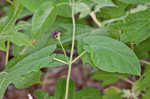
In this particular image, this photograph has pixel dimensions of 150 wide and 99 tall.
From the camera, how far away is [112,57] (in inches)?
32.2

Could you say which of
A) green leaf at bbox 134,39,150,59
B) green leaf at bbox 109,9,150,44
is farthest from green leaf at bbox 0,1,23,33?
green leaf at bbox 134,39,150,59

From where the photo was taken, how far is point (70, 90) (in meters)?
1.07

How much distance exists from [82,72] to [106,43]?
2.31 m

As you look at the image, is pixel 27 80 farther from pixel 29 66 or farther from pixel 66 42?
pixel 66 42

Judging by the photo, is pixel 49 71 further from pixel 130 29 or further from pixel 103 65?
pixel 103 65

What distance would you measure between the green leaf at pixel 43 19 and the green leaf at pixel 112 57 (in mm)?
148

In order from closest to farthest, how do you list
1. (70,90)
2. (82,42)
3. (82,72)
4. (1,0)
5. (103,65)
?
(103,65) → (82,42) → (70,90) → (82,72) → (1,0)

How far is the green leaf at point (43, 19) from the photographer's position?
800mm

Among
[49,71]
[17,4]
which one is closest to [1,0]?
[49,71]

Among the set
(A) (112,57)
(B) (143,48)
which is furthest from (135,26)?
(B) (143,48)

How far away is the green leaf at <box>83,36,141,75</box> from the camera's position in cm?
80

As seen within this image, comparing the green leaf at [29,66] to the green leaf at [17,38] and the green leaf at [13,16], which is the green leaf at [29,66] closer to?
the green leaf at [17,38]

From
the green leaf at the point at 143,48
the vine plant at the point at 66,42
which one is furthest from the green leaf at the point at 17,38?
the green leaf at the point at 143,48

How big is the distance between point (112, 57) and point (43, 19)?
0.23 metres
